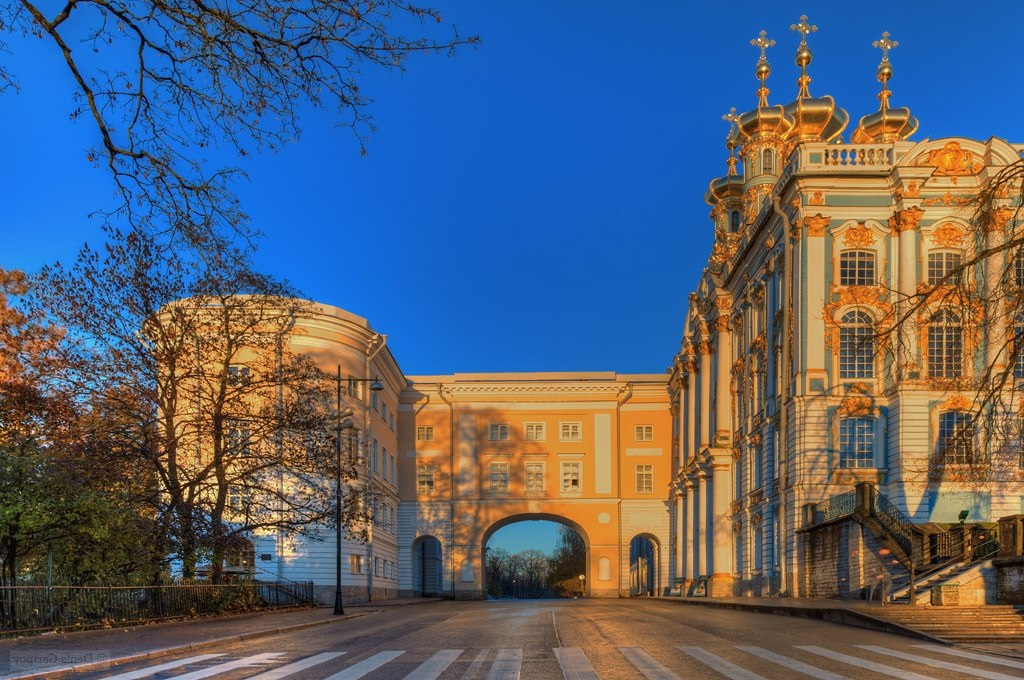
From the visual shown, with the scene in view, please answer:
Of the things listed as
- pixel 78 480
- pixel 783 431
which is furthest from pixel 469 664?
pixel 783 431

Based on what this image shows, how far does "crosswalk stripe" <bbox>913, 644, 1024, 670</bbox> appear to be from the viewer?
1244 cm

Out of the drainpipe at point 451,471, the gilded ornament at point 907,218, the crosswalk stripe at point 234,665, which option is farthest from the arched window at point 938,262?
the drainpipe at point 451,471

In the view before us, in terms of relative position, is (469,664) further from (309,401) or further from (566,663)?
(309,401)

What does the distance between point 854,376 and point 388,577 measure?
32508mm

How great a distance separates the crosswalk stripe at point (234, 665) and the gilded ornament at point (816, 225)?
2706 centimetres

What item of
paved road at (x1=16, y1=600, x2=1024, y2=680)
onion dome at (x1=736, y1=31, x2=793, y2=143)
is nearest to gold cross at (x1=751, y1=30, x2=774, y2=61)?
onion dome at (x1=736, y1=31, x2=793, y2=143)

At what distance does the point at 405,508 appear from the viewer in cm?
6525

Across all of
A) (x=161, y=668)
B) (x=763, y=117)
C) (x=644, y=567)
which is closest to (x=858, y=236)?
(x=763, y=117)

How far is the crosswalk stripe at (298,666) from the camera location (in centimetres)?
1090

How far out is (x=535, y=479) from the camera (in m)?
65.7

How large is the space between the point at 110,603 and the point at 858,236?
2777 cm

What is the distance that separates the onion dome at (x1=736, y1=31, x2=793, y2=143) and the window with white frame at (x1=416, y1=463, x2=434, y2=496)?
29630 mm

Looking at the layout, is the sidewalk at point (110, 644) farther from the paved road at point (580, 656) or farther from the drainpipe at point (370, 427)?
the drainpipe at point (370, 427)

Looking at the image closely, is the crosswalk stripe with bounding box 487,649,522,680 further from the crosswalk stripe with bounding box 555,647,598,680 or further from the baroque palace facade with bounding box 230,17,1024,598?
the baroque palace facade with bounding box 230,17,1024,598
